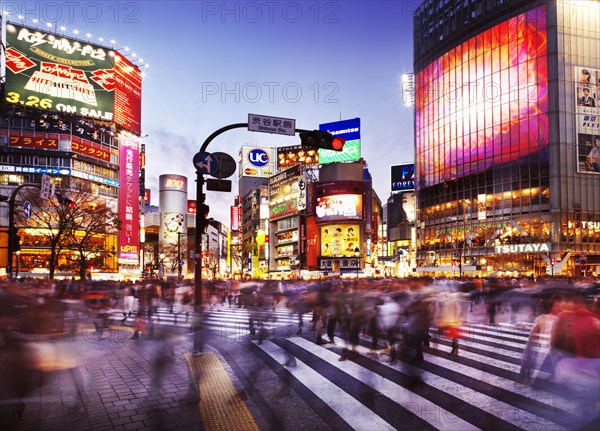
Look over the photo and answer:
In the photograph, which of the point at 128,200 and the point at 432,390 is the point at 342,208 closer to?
the point at 128,200

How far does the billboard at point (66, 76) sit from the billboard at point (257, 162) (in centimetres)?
5622

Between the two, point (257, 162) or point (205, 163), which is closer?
point (205, 163)

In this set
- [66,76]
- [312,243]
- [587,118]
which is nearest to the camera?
[587,118]

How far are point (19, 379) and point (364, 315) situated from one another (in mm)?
7692

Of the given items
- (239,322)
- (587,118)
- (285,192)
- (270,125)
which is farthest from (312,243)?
(270,125)

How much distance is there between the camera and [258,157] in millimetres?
131125

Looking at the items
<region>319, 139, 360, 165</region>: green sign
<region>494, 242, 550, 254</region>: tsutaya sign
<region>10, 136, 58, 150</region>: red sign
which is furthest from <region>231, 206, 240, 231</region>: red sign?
<region>494, 242, 550, 254</region>: tsutaya sign

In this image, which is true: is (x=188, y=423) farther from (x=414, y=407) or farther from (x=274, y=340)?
(x=274, y=340)

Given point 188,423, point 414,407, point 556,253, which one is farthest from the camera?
point 556,253

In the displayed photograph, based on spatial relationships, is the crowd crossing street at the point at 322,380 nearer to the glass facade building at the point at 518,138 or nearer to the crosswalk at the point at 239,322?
the crosswalk at the point at 239,322

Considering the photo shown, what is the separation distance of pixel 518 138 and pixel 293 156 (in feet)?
190

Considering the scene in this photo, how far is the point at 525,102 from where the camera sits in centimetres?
6819

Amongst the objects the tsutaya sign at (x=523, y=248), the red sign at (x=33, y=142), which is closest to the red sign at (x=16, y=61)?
the red sign at (x=33, y=142)

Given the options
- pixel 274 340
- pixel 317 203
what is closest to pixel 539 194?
pixel 317 203
